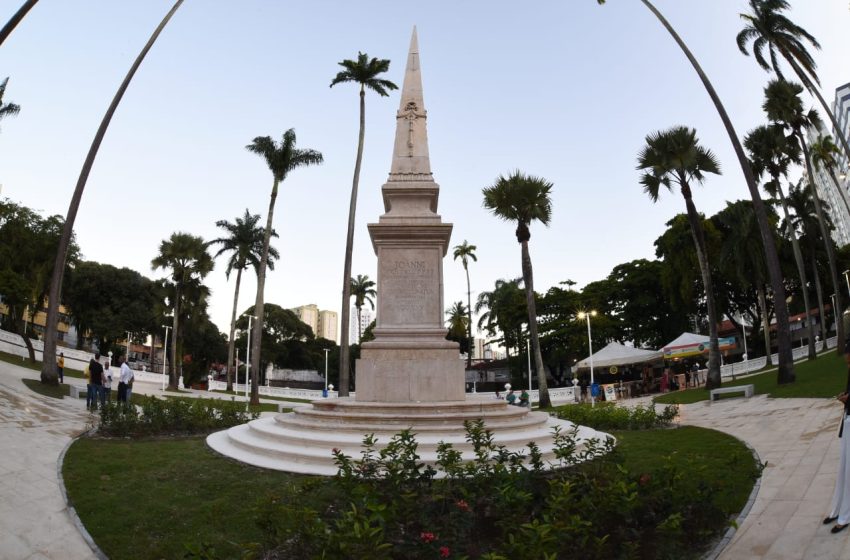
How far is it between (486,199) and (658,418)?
14.5m

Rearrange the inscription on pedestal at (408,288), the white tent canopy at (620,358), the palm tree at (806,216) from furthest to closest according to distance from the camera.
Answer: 1. the palm tree at (806,216)
2. the white tent canopy at (620,358)
3. the inscription on pedestal at (408,288)

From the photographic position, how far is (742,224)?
33656 mm

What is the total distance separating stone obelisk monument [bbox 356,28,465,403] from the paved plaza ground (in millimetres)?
5691

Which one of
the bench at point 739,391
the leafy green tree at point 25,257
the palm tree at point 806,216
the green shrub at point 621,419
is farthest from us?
the palm tree at point 806,216

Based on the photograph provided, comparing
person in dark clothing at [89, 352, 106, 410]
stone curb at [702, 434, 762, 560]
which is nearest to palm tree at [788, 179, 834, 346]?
stone curb at [702, 434, 762, 560]

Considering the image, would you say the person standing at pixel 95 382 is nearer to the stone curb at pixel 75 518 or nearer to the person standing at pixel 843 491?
the stone curb at pixel 75 518

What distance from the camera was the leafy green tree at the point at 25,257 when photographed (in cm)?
3309

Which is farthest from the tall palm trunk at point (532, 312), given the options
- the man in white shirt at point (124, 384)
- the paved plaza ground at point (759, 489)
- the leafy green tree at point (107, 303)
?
the leafy green tree at point (107, 303)

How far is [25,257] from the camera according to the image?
121 feet

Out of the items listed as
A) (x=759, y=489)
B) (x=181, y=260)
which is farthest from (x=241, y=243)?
(x=759, y=489)

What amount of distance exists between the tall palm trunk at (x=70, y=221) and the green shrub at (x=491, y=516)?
1824 centimetres

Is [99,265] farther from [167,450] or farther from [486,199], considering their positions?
[167,450]

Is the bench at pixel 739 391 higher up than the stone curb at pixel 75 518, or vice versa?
the bench at pixel 739 391

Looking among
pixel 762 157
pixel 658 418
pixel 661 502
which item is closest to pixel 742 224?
pixel 762 157
